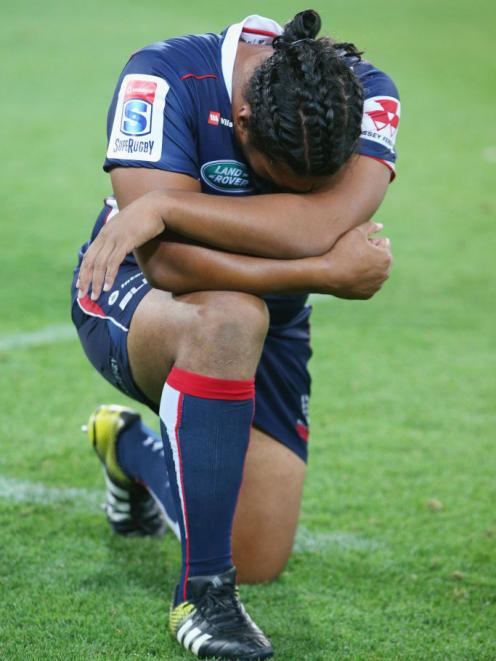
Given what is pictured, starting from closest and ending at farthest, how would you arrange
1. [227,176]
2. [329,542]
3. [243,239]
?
[243,239], [227,176], [329,542]

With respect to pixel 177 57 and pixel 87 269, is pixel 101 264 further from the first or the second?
pixel 177 57

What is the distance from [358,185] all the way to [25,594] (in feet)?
4.21

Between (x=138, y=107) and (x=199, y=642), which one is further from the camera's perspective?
(x=138, y=107)

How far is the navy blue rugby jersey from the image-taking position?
2533 mm

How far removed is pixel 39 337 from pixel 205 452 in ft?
10.2

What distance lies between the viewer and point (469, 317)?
20.2 ft

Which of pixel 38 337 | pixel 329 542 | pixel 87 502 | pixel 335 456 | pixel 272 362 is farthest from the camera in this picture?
pixel 38 337

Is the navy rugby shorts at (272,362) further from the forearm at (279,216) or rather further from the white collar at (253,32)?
the white collar at (253,32)

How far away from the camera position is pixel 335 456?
397 cm

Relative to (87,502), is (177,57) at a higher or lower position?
higher

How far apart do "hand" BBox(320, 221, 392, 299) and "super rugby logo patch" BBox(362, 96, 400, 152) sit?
232 millimetres

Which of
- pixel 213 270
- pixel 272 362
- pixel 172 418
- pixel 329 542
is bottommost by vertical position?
pixel 329 542

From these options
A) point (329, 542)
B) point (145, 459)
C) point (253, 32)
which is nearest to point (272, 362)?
point (145, 459)

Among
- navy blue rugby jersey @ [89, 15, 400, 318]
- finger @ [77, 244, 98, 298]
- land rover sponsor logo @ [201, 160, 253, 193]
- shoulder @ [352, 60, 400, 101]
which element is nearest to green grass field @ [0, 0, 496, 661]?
finger @ [77, 244, 98, 298]
